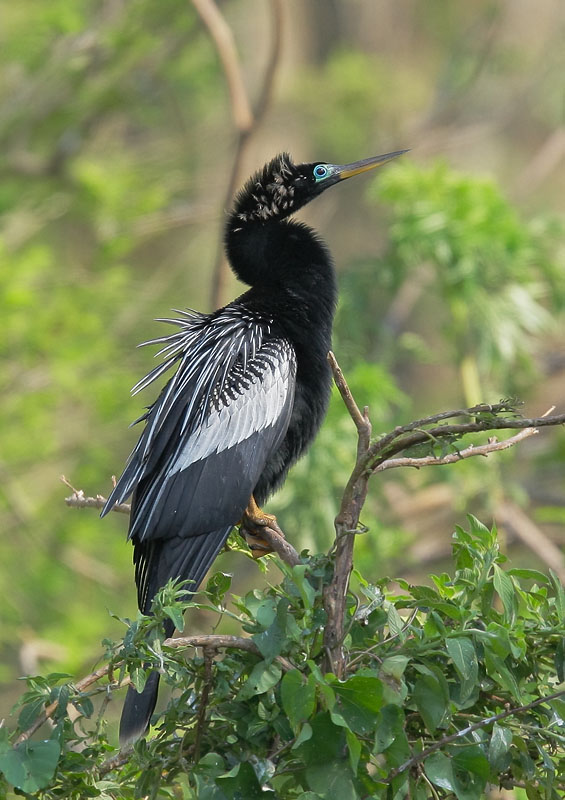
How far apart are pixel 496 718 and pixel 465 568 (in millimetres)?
306

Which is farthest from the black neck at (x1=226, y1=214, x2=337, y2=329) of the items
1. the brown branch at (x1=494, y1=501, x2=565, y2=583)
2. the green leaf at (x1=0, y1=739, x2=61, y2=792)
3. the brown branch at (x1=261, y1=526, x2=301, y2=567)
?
the brown branch at (x1=494, y1=501, x2=565, y2=583)

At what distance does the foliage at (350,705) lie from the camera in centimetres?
170

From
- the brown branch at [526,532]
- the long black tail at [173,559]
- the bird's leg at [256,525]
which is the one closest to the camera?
the long black tail at [173,559]

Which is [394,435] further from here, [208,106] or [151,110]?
[208,106]

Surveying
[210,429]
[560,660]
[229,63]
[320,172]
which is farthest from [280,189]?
[229,63]

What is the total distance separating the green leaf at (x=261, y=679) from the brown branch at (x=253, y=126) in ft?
12.2

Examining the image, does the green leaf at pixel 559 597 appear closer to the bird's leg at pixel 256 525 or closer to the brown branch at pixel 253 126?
the bird's leg at pixel 256 525

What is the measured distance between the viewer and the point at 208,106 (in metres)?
10.1

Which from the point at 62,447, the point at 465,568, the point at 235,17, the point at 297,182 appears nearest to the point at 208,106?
the point at 235,17

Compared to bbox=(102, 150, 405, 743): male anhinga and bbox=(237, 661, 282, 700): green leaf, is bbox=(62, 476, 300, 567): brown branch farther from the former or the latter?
bbox=(237, 661, 282, 700): green leaf

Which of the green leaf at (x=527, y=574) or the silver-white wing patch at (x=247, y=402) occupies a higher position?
the silver-white wing patch at (x=247, y=402)

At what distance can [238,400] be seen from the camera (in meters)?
3.00

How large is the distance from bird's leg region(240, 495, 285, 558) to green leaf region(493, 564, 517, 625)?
1.07m

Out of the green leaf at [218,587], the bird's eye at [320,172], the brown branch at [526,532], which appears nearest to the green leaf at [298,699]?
the green leaf at [218,587]
